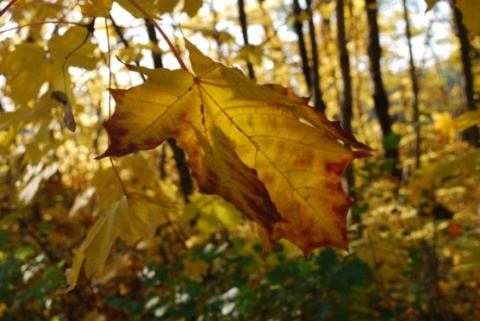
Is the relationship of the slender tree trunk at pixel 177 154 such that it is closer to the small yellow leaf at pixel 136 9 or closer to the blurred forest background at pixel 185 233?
the blurred forest background at pixel 185 233

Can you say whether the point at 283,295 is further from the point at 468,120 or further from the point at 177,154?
the point at 177,154

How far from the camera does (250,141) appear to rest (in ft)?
1.97

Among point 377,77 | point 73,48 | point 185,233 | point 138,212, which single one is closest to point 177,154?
point 185,233

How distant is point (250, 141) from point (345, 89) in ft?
6.27

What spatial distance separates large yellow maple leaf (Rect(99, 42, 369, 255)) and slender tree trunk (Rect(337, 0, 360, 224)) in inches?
63.1

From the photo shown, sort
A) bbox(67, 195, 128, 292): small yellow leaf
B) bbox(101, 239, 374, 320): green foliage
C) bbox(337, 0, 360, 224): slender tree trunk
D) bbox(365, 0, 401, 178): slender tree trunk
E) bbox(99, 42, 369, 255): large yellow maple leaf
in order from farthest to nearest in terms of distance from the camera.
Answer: bbox(365, 0, 401, 178): slender tree trunk, bbox(337, 0, 360, 224): slender tree trunk, bbox(101, 239, 374, 320): green foliage, bbox(67, 195, 128, 292): small yellow leaf, bbox(99, 42, 369, 255): large yellow maple leaf

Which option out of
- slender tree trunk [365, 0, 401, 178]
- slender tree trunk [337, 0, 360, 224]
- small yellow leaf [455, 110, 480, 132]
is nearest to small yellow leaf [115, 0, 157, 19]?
small yellow leaf [455, 110, 480, 132]

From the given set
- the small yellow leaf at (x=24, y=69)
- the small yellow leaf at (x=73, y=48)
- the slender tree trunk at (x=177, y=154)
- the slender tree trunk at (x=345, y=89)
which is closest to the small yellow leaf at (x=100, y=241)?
the small yellow leaf at (x=73, y=48)

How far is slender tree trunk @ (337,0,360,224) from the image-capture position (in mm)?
2209

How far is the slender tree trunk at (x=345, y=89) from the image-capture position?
2209 mm

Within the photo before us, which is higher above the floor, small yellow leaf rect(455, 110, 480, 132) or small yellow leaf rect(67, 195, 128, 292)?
small yellow leaf rect(455, 110, 480, 132)

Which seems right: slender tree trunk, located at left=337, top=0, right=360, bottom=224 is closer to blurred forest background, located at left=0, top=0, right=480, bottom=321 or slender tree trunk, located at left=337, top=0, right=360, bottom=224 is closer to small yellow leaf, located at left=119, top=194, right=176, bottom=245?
blurred forest background, located at left=0, top=0, right=480, bottom=321

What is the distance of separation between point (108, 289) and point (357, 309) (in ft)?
5.76

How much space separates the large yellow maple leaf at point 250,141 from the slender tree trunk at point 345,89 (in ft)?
5.26
